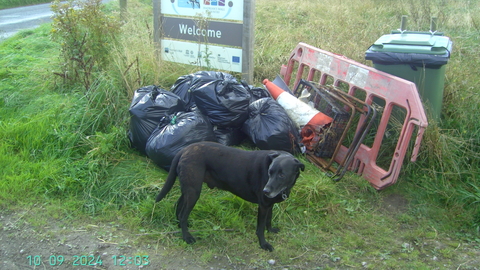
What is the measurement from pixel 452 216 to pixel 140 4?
13009 mm

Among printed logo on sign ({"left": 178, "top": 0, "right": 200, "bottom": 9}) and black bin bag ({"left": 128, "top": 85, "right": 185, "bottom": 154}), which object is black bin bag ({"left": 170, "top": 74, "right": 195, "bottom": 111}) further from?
printed logo on sign ({"left": 178, "top": 0, "right": 200, "bottom": 9})

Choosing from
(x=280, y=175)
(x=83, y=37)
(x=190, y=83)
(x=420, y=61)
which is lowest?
(x=280, y=175)

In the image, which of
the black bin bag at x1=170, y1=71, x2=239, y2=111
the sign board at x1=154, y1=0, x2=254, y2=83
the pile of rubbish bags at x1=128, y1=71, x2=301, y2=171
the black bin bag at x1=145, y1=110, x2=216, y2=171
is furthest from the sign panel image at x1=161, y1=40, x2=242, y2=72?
the black bin bag at x1=145, y1=110, x2=216, y2=171

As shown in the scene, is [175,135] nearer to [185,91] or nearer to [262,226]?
[185,91]

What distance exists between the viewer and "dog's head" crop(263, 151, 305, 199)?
3062mm

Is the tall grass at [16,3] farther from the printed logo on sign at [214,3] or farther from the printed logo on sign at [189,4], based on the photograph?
the printed logo on sign at [214,3]

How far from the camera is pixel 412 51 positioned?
456cm

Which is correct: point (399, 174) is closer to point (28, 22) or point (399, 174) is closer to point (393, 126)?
point (393, 126)

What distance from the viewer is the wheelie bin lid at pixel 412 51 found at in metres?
4.46

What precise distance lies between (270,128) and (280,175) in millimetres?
1602

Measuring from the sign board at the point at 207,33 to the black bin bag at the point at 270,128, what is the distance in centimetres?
142

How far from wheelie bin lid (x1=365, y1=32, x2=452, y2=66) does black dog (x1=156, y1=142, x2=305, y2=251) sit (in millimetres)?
2039

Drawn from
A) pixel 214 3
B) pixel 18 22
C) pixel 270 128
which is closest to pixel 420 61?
pixel 270 128

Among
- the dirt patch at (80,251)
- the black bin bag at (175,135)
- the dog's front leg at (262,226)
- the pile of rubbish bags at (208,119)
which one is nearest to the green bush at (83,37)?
the pile of rubbish bags at (208,119)
